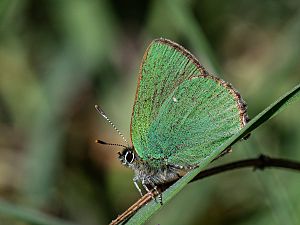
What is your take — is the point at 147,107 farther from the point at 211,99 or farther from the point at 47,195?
the point at 47,195

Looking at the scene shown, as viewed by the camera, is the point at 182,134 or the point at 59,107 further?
the point at 59,107

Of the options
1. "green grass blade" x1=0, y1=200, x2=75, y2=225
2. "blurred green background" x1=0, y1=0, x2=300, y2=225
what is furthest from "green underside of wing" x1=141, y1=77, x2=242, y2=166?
"blurred green background" x1=0, y1=0, x2=300, y2=225

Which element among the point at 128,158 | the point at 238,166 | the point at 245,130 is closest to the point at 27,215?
the point at 128,158

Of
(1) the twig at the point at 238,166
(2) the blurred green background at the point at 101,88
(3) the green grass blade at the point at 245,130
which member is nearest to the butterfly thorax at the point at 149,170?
(1) the twig at the point at 238,166

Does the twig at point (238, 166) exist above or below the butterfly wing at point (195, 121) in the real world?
below

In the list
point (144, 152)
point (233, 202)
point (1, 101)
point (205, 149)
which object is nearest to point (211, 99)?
point (205, 149)

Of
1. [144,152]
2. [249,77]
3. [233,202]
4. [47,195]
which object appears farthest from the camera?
[249,77]

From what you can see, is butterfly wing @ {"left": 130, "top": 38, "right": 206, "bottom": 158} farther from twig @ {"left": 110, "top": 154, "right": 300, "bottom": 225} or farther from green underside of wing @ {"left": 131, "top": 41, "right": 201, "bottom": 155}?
twig @ {"left": 110, "top": 154, "right": 300, "bottom": 225}

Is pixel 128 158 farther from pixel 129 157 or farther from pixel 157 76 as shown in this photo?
pixel 157 76

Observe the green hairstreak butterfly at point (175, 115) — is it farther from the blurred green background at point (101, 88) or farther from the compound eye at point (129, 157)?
the blurred green background at point (101, 88)
